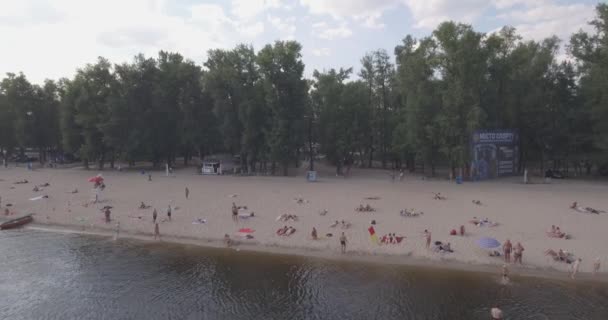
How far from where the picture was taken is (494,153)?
44.6 meters

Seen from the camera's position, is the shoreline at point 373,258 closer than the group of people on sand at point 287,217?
Yes

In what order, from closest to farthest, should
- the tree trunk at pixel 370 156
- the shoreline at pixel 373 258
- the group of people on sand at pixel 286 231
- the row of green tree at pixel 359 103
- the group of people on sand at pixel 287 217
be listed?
the shoreline at pixel 373 258, the group of people on sand at pixel 286 231, the group of people on sand at pixel 287 217, the row of green tree at pixel 359 103, the tree trunk at pixel 370 156

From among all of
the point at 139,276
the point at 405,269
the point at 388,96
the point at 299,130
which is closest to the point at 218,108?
the point at 299,130

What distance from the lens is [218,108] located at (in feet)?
169

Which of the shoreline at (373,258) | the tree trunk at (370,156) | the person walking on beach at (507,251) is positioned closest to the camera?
the shoreline at (373,258)

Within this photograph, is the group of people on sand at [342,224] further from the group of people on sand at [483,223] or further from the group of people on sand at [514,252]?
the group of people on sand at [514,252]

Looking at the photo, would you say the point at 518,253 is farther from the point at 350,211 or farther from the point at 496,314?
the point at 350,211

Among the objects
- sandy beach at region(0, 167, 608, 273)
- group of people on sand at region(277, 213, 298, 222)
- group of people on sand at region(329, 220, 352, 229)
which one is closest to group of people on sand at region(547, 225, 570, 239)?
sandy beach at region(0, 167, 608, 273)

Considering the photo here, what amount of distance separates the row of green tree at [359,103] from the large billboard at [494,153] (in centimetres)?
184

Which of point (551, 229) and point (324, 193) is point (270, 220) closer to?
point (324, 193)

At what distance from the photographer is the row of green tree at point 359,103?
43.3m

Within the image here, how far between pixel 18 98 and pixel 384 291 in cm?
7699

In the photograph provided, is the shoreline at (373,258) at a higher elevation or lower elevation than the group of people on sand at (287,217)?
lower

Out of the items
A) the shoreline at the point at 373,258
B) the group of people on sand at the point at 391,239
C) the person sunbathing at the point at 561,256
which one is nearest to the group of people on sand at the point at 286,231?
the shoreline at the point at 373,258
